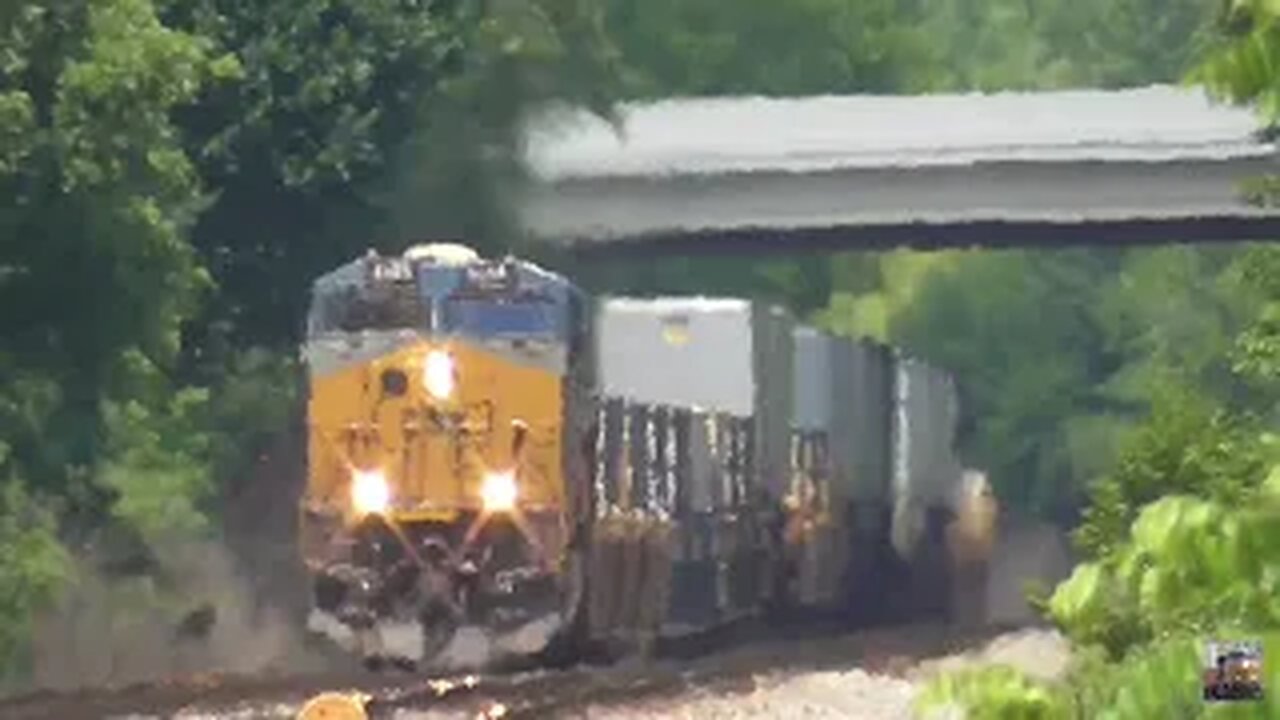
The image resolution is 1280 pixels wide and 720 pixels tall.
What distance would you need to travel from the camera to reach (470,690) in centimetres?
2836

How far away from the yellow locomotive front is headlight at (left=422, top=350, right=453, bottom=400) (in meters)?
0.02

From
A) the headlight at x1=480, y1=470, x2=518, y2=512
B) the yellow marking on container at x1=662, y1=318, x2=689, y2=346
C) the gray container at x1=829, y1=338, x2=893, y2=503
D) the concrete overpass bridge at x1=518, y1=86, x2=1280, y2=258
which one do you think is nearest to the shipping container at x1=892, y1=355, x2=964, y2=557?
the gray container at x1=829, y1=338, x2=893, y2=503

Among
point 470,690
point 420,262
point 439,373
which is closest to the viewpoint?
point 470,690

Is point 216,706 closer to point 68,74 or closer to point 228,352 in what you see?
point 68,74

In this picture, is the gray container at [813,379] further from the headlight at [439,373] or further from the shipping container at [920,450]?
the headlight at [439,373]

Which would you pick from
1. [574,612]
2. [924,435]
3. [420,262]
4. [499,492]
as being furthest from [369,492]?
[924,435]

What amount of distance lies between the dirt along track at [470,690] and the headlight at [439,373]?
267 centimetres

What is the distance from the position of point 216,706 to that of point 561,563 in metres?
3.47

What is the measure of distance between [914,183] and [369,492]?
33.3 m

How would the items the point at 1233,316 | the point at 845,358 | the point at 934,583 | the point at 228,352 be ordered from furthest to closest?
the point at 1233,316 → the point at 934,583 → the point at 228,352 → the point at 845,358

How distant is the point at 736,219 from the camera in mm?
61156

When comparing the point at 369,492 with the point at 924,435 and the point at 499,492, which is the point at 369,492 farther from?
the point at 924,435

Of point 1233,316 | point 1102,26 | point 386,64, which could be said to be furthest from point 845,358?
point 1102,26

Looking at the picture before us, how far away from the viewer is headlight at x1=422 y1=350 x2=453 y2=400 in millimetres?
28875
